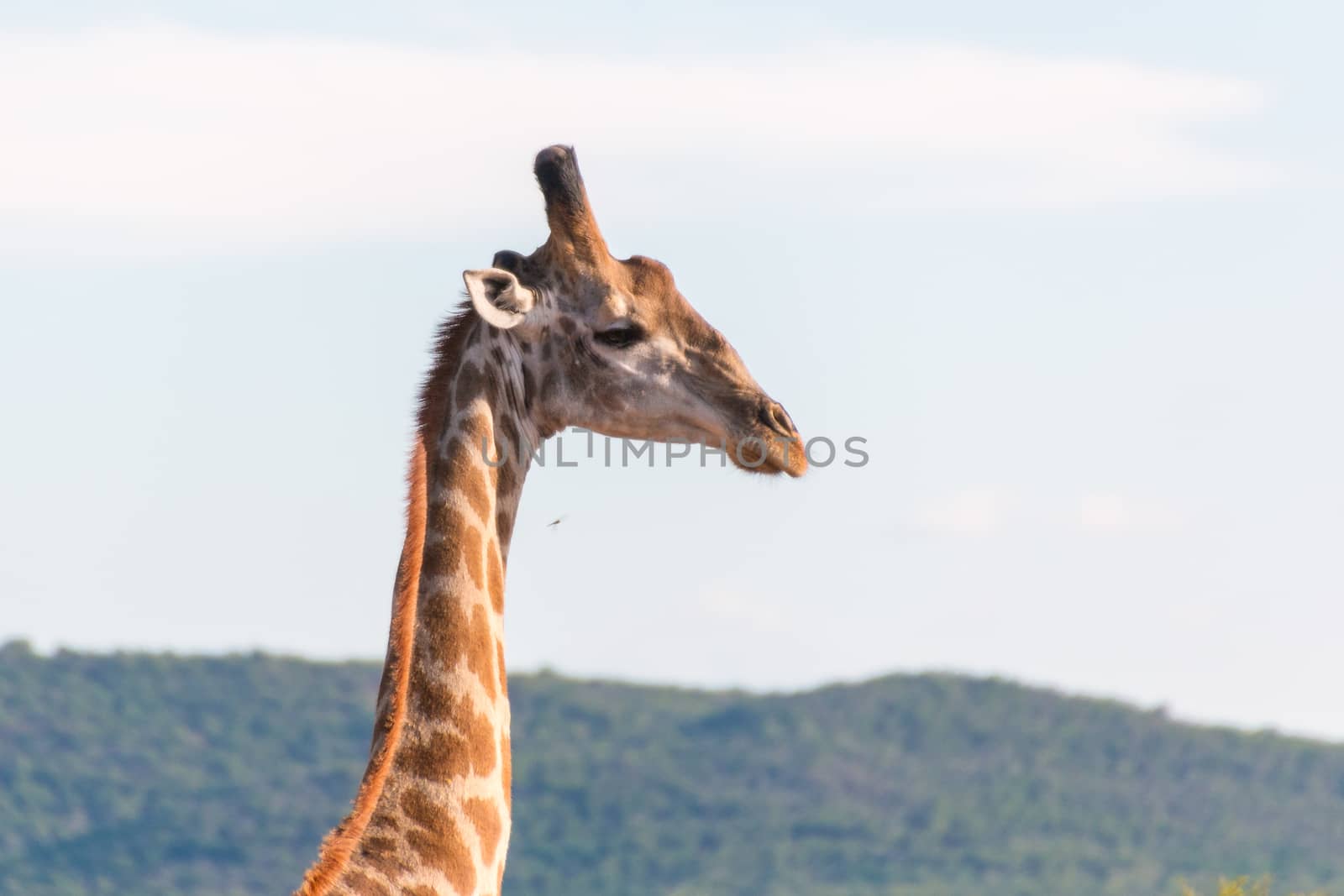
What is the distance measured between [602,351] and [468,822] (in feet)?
7.55

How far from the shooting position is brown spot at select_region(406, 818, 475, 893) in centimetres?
937

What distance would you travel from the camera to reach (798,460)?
10.3 meters

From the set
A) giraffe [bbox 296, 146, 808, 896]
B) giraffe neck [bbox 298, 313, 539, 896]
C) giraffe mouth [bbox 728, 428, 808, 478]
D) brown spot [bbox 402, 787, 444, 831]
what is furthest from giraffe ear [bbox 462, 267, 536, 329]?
brown spot [bbox 402, 787, 444, 831]

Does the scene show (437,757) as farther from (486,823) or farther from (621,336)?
(621,336)

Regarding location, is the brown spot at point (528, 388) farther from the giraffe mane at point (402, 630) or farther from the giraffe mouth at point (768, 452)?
the giraffe mouth at point (768, 452)

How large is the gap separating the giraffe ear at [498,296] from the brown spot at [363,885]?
8.16ft

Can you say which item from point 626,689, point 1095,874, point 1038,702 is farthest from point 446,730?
point 626,689

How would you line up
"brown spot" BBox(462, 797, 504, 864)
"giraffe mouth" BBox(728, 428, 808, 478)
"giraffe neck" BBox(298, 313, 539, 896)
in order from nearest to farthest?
"giraffe neck" BBox(298, 313, 539, 896) → "brown spot" BBox(462, 797, 504, 864) → "giraffe mouth" BBox(728, 428, 808, 478)

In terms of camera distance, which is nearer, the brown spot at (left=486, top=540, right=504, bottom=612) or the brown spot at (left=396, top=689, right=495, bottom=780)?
the brown spot at (left=396, top=689, right=495, bottom=780)

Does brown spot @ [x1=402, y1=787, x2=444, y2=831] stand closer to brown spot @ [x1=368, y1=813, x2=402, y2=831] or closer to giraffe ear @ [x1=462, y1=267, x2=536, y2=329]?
brown spot @ [x1=368, y1=813, x2=402, y2=831]

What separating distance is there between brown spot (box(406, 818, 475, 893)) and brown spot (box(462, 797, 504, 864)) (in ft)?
0.34

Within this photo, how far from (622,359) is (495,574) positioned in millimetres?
1185

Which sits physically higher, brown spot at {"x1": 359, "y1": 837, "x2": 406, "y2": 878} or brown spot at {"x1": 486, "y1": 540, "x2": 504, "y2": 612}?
brown spot at {"x1": 486, "y1": 540, "x2": 504, "y2": 612}

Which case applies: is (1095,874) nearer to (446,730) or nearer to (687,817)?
(687,817)
